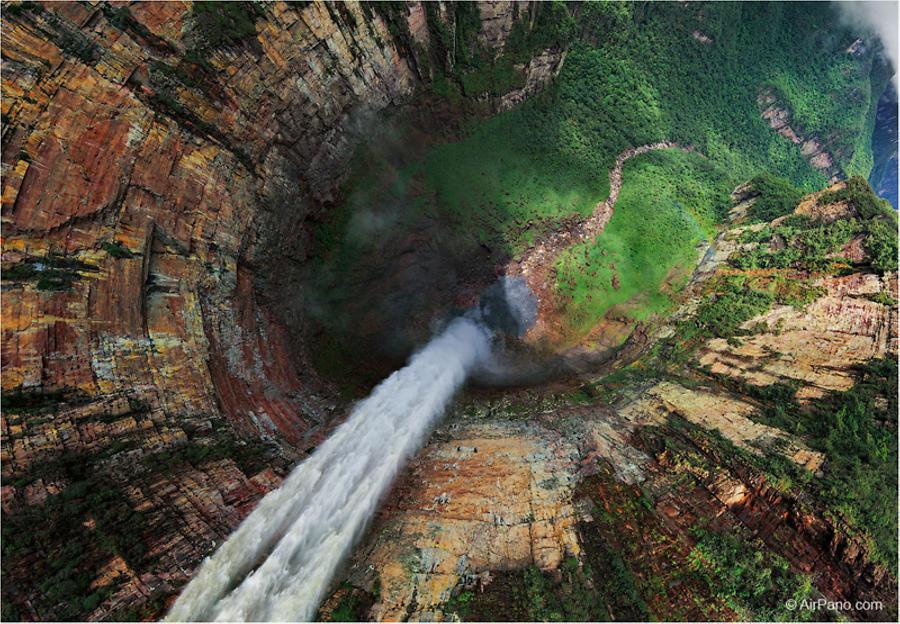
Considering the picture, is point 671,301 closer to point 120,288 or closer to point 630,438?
point 630,438

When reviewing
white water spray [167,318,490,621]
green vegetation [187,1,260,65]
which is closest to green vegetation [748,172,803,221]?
white water spray [167,318,490,621]

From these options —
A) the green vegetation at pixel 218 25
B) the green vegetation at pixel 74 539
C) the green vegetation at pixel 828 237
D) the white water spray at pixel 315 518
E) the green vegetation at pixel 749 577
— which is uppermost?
the green vegetation at pixel 218 25

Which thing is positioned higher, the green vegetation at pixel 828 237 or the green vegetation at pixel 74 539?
the green vegetation at pixel 74 539

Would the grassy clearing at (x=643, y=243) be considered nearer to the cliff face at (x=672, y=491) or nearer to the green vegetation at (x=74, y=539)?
the cliff face at (x=672, y=491)

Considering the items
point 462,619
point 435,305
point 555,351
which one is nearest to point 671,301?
point 555,351

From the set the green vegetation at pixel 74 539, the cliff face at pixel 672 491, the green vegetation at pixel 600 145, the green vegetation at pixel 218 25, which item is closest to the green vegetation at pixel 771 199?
the green vegetation at pixel 600 145

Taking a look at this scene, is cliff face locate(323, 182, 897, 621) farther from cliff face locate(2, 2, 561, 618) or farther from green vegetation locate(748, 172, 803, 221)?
green vegetation locate(748, 172, 803, 221)

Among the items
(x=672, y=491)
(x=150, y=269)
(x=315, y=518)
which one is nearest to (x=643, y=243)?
(x=672, y=491)

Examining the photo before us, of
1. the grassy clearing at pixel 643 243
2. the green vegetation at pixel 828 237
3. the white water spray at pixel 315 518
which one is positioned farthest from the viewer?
the grassy clearing at pixel 643 243
